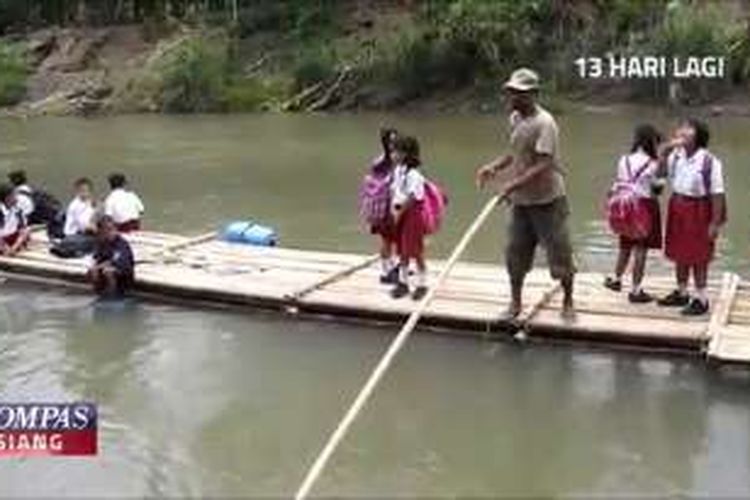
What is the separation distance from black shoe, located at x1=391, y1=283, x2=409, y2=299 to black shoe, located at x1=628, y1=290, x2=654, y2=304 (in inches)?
63.7

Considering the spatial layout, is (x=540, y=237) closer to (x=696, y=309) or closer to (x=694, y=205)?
(x=694, y=205)

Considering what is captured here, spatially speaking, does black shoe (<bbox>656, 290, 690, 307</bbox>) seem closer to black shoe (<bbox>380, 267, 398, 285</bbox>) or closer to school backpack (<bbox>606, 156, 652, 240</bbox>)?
school backpack (<bbox>606, 156, 652, 240</bbox>)

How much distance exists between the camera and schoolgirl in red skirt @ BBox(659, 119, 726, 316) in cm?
916

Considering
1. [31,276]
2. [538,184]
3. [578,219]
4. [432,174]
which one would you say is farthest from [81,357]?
[432,174]

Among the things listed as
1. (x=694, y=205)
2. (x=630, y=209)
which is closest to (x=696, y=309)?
(x=694, y=205)

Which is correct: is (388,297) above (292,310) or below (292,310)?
above

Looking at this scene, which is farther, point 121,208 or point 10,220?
point 121,208

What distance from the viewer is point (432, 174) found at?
65.5ft

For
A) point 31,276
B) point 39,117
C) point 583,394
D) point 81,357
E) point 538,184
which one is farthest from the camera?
point 39,117

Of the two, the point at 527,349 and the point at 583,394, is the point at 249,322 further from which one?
the point at 583,394

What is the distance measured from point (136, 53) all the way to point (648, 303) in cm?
2960

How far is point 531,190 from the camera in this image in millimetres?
9219

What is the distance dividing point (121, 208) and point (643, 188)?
5.45 meters

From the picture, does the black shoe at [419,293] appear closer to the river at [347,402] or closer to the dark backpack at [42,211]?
the river at [347,402]
